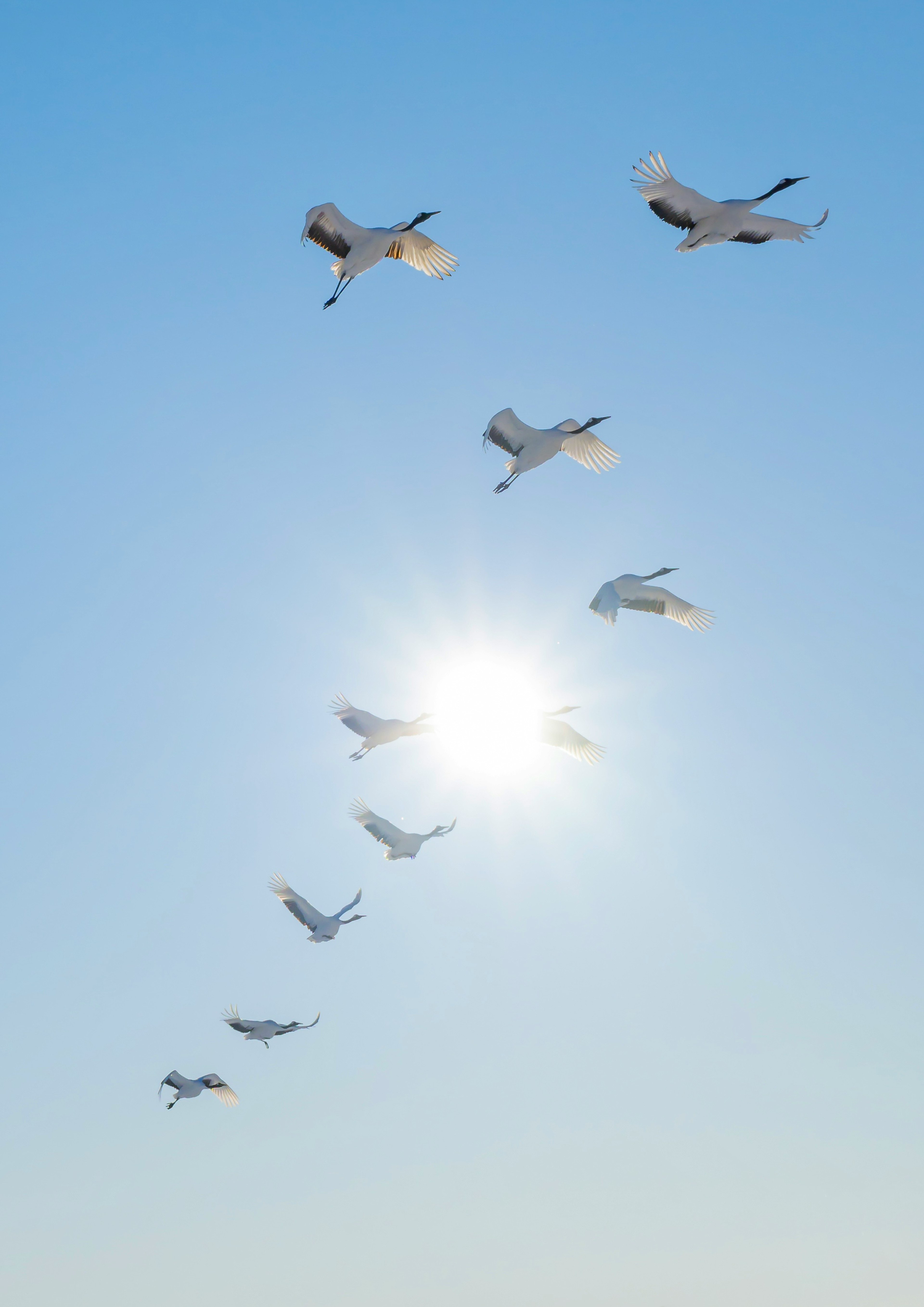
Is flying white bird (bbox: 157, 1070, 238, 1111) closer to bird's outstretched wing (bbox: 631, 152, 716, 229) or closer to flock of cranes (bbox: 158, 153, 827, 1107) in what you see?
flock of cranes (bbox: 158, 153, 827, 1107)

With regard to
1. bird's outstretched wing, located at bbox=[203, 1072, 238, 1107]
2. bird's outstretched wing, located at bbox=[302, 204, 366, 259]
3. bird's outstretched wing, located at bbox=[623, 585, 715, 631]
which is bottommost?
bird's outstretched wing, located at bbox=[203, 1072, 238, 1107]

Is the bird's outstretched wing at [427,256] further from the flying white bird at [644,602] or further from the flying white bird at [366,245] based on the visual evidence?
the flying white bird at [644,602]

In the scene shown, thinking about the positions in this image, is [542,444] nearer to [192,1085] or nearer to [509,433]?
[509,433]

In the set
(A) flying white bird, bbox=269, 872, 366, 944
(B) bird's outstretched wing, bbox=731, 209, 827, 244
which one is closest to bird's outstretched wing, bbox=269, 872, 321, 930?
(A) flying white bird, bbox=269, 872, 366, 944

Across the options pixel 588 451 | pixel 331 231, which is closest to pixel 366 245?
pixel 331 231

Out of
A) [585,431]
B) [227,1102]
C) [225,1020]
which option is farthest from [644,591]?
[227,1102]

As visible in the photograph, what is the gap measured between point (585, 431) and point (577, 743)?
9.72 meters

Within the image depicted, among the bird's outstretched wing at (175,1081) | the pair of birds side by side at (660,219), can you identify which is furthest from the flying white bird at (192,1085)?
the pair of birds side by side at (660,219)

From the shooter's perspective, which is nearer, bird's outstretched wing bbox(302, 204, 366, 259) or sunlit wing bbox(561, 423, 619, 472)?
bird's outstretched wing bbox(302, 204, 366, 259)

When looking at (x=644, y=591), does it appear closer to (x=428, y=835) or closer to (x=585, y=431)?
(x=585, y=431)

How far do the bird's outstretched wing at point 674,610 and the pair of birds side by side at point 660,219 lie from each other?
383 inches

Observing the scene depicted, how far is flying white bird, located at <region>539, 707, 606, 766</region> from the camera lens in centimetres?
4097

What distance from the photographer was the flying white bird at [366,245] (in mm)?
33688

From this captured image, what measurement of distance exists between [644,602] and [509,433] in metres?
6.39
